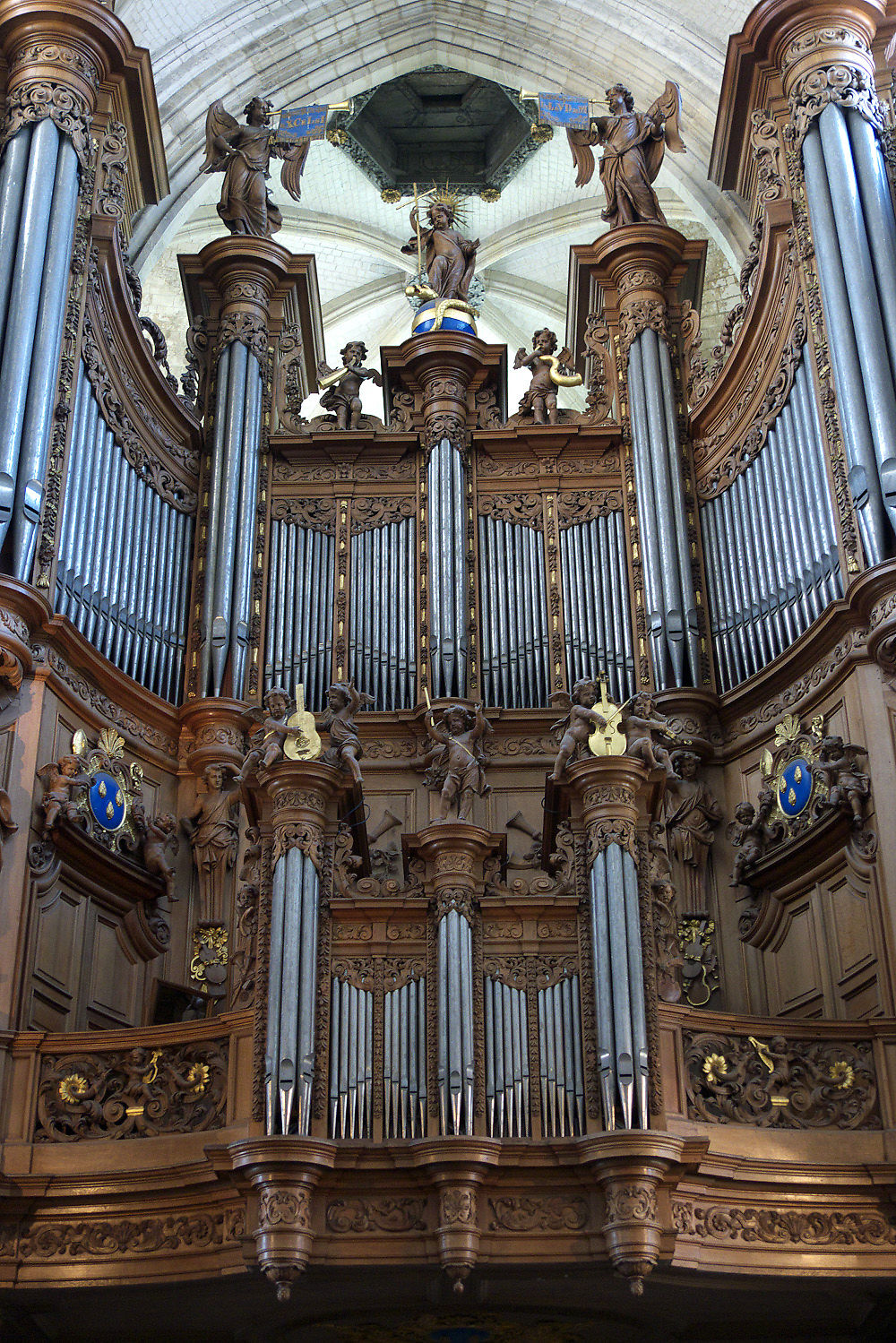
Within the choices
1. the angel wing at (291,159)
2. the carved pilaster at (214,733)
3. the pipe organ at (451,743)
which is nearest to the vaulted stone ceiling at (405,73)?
the angel wing at (291,159)

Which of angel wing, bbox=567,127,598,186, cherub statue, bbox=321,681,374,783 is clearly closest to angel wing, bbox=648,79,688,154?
angel wing, bbox=567,127,598,186

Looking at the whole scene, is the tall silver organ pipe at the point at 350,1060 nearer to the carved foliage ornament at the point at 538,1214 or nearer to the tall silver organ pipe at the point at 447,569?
the carved foliage ornament at the point at 538,1214

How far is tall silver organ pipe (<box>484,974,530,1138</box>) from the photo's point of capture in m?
12.1

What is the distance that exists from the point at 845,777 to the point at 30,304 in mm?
8407

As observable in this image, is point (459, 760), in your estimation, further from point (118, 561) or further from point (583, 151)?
point (583, 151)

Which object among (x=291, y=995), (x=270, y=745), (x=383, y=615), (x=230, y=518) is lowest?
(x=291, y=995)

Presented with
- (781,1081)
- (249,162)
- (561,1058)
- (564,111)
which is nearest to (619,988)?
(561,1058)

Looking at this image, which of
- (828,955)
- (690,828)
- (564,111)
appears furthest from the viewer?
(564,111)

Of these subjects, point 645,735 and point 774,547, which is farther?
point 774,547

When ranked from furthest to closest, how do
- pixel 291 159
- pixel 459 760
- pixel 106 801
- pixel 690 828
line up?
pixel 291 159, pixel 690 828, pixel 106 801, pixel 459 760

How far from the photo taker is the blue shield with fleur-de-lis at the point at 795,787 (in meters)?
15.2

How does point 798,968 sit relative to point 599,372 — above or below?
below

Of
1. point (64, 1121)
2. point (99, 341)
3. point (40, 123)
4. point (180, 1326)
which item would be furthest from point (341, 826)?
point (40, 123)

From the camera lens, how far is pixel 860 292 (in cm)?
1598
